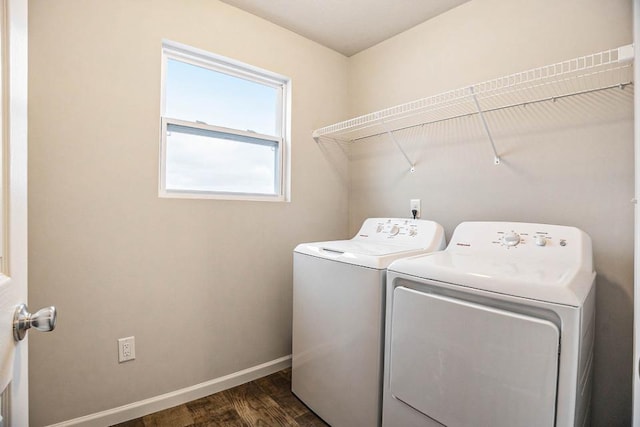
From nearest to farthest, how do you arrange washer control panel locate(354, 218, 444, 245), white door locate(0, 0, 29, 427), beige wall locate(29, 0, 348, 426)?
white door locate(0, 0, 29, 427) < beige wall locate(29, 0, 348, 426) < washer control panel locate(354, 218, 444, 245)

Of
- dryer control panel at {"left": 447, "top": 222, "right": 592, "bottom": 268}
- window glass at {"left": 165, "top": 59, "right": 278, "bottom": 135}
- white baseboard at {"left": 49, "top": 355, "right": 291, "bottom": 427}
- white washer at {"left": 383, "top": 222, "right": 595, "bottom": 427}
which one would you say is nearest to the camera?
white washer at {"left": 383, "top": 222, "right": 595, "bottom": 427}

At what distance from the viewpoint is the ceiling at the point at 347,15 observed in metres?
1.92

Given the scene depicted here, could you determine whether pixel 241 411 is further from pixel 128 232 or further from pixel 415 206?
pixel 415 206

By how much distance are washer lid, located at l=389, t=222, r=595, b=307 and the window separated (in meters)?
1.22

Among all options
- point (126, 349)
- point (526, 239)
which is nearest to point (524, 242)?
point (526, 239)

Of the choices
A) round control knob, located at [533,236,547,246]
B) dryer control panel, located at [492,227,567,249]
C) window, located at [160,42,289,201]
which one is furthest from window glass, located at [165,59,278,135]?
round control knob, located at [533,236,547,246]

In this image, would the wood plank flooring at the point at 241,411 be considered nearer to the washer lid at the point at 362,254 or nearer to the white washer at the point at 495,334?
the white washer at the point at 495,334

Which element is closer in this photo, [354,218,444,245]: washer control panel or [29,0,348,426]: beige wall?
[29,0,348,426]: beige wall

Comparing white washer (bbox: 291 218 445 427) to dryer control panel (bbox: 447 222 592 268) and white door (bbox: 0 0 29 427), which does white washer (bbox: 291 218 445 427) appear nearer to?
dryer control panel (bbox: 447 222 592 268)

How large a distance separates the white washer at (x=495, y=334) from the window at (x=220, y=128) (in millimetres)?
1227

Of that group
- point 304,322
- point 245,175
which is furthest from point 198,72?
point 304,322

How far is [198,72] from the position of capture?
1.97 m

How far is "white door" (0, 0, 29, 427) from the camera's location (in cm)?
57

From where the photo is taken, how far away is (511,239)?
1471mm
